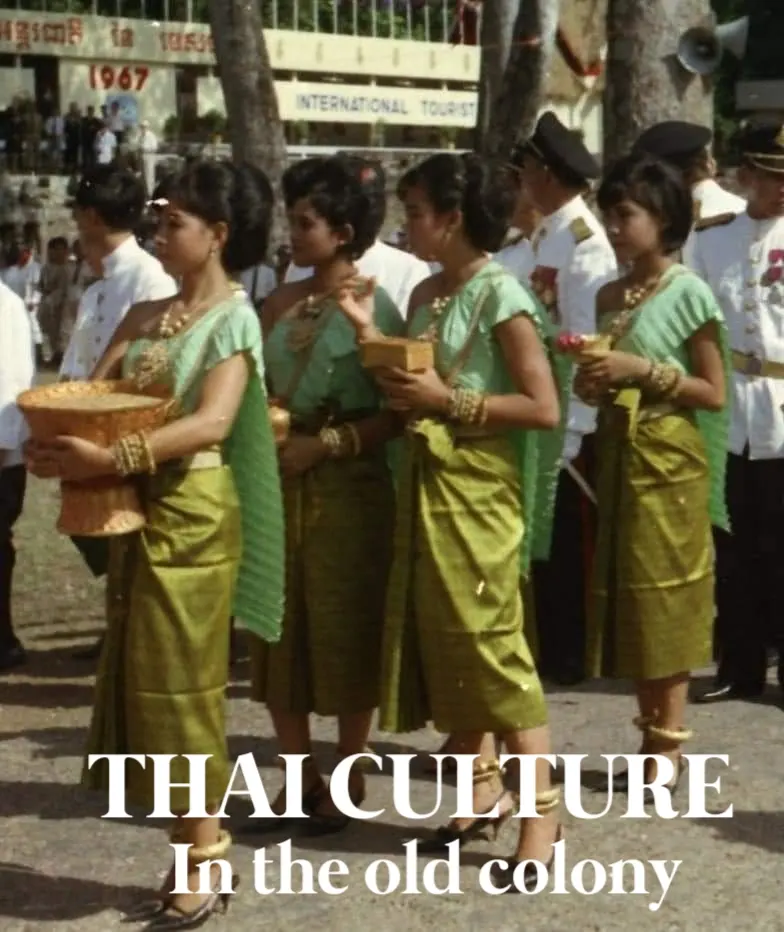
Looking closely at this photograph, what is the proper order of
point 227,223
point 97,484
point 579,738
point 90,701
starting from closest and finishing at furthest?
point 97,484 < point 227,223 < point 579,738 < point 90,701

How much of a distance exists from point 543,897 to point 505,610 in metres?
0.70

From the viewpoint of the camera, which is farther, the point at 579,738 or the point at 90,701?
the point at 90,701

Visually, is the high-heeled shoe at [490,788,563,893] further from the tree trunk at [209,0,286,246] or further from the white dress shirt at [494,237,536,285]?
the tree trunk at [209,0,286,246]

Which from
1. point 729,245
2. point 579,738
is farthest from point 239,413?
point 729,245

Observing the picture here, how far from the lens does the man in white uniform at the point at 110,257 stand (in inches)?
282

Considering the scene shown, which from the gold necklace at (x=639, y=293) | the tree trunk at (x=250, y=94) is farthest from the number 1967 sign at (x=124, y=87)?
the gold necklace at (x=639, y=293)

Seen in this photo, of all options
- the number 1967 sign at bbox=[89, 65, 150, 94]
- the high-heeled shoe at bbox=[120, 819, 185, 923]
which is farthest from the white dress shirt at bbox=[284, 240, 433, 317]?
the number 1967 sign at bbox=[89, 65, 150, 94]

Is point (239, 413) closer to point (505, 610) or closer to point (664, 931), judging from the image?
point (505, 610)

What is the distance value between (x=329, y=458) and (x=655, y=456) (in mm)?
1001

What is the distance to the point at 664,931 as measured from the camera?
482cm

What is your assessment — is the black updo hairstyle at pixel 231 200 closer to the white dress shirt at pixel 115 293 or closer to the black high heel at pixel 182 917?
the black high heel at pixel 182 917

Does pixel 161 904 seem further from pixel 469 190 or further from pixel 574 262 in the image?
pixel 574 262

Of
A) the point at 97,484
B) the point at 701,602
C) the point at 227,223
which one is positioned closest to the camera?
the point at 97,484

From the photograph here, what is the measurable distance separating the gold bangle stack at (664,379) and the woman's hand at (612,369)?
0.03 m
